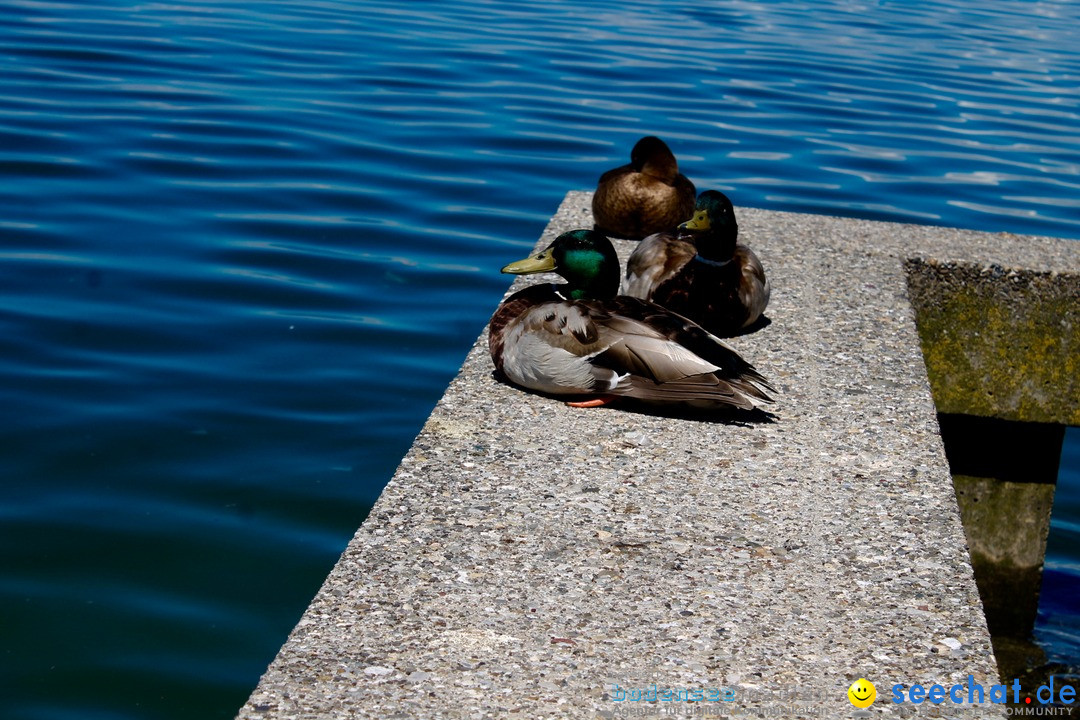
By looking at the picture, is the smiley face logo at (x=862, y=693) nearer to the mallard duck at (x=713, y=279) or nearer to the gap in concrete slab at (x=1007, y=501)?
the mallard duck at (x=713, y=279)

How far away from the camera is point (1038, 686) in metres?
5.33

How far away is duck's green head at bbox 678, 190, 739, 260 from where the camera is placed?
4648mm

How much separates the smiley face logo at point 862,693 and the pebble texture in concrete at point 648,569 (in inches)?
0.8

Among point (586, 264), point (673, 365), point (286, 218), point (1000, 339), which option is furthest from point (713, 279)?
point (286, 218)

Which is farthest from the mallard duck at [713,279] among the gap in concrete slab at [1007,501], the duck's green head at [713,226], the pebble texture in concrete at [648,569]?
the gap in concrete slab at [1007,501]

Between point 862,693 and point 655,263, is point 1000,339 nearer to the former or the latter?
point 655,263

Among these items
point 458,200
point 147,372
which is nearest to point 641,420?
point 147,372

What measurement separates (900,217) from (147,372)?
6.03 m

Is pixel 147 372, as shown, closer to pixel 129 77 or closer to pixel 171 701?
pixel 171 701

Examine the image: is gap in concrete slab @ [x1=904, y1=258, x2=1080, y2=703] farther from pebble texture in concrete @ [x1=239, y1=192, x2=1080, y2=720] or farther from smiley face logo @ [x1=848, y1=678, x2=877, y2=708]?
smiley face logo @ [x1=848, y1=678, x2=877, y2=708]

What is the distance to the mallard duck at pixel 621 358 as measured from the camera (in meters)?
3.82

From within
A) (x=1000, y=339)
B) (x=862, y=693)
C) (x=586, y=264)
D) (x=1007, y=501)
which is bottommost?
(x=1007, y=501)

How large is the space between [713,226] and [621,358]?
99cm

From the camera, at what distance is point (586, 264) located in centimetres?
418
